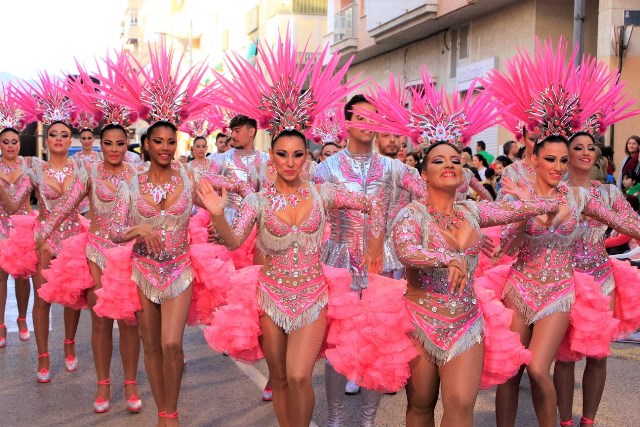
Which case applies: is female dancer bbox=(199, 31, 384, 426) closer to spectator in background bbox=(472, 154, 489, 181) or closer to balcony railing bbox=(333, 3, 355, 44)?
spectator in background bbox=(472, 154, 489, 181)

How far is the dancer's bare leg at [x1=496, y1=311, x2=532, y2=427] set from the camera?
18.1 ft

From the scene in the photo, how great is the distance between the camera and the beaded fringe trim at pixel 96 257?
7.16 metres

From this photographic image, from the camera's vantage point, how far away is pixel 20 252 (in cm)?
885

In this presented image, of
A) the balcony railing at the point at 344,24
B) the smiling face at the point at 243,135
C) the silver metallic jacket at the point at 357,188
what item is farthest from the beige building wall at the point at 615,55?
the balcony railing at the point at 344,24

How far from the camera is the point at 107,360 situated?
7172mm

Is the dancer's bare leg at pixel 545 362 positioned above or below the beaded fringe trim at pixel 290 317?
below

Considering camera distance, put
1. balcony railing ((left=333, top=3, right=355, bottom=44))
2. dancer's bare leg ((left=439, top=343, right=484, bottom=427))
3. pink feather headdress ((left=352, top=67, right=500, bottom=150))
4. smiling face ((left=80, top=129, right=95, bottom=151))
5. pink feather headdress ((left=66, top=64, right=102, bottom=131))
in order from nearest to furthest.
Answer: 1. dancer's bare leg ((left=439, top=343, right=484, bottom=427))
2. pink feather headdress ((left=352, top=67, right=500, bottom=150))
3. pink feather headdress ((left=66, top=64, right=102, bottom=131))
4. smiling face ((left=80, top=129, right=95, bottom=151))
5. balcony railing ((left=333, top=3, right=355, bottom=44))

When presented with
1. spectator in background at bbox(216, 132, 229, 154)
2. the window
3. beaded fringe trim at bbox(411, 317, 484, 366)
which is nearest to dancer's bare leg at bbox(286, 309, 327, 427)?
beaded fringe trim at bbox(411, 317, 484, 366)

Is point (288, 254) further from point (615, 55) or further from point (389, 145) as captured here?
point (615, 55)

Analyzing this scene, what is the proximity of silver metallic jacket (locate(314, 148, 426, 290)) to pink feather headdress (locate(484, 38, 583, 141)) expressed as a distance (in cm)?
95

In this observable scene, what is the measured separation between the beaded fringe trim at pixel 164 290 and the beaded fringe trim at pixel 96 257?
3.13 feet

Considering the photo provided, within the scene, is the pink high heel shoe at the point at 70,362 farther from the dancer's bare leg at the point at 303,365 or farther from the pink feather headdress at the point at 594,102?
the pink feather headdress at the point at 594,102

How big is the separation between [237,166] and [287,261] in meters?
3.95

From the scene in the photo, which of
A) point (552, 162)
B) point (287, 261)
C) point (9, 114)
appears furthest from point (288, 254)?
point (9, 114)
